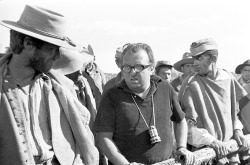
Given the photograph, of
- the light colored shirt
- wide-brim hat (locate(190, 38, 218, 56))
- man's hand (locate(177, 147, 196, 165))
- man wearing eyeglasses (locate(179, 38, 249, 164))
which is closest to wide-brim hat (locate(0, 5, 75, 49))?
the light colored shirt

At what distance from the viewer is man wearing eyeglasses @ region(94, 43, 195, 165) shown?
4.87 metres

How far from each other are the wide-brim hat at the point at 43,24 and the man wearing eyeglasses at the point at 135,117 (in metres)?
0.92

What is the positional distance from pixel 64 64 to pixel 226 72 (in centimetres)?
195

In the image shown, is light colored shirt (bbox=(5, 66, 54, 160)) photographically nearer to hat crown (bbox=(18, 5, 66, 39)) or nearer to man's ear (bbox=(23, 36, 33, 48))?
man's ear (bbox=(23, 36, 33, 48))

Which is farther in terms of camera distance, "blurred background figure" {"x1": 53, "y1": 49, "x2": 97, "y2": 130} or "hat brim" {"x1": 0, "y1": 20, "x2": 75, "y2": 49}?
"blurred background figure" {"x1": 53, "y1": 49, "x2": 97, "y2": 130}

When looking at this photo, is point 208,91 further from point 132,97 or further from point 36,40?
point 36,40

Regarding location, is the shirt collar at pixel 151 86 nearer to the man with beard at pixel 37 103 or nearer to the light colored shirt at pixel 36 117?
the man with beard at pixel 37 103

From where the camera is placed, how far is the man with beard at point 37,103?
3871mm

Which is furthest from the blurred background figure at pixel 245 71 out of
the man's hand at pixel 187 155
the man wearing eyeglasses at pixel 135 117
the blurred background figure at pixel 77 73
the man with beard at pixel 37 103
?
the man with beard at pixel 37 103

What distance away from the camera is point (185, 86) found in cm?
666

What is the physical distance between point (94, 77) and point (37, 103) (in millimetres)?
4509

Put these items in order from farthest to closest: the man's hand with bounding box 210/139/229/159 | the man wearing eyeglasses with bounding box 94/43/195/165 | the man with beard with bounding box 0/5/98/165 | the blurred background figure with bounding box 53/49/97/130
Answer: the blurred background figure with bounding box 53/49/97/130, the man's hand with bounding box 210/139/229/159, the man wearing eyeglasses with bounding box 94/43/195/165, the man with beard with bounding box 0/5/98/165

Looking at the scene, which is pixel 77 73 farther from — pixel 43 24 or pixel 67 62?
pixel 43 24

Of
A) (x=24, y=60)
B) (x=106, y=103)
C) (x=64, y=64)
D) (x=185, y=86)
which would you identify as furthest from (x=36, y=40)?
(x=185, y=86)
